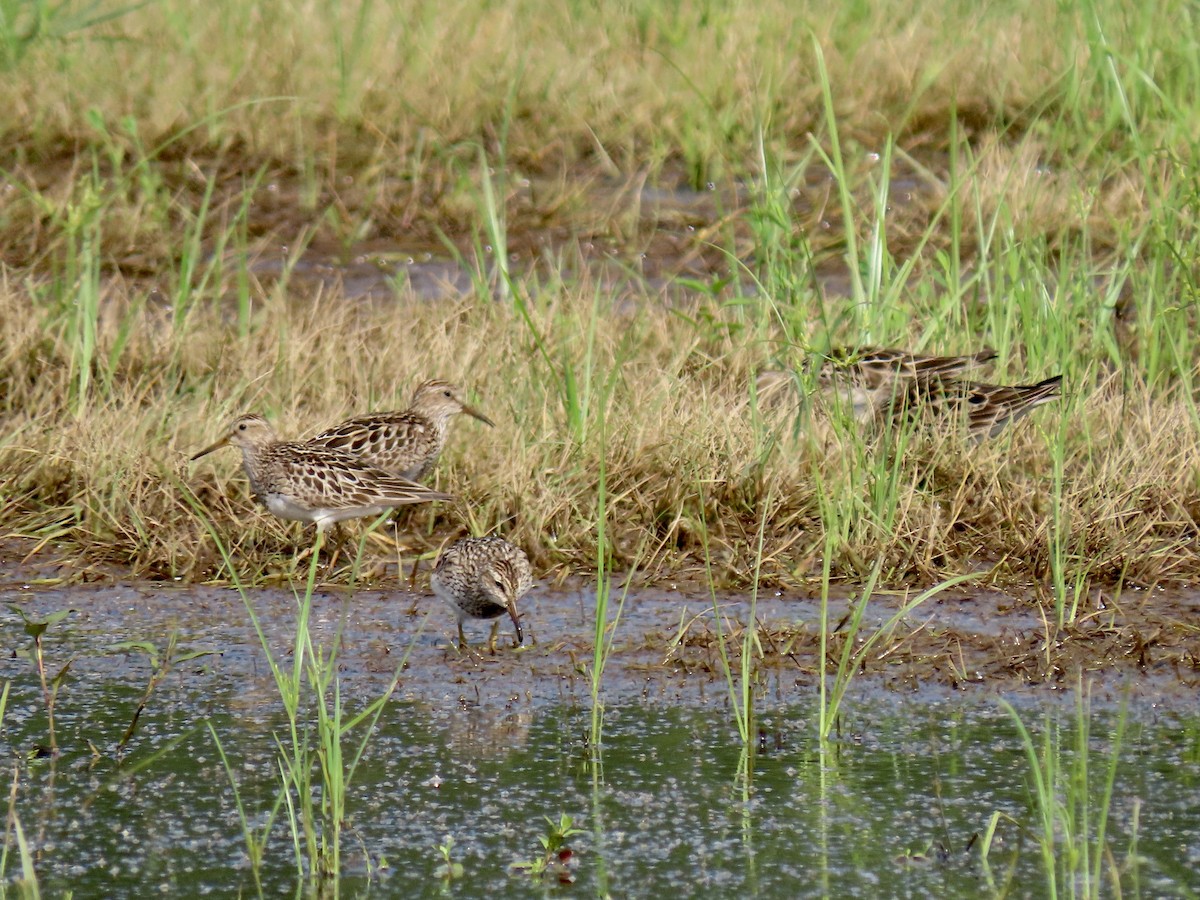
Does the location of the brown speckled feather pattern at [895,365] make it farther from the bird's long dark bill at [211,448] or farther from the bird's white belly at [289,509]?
the bird's long dark bill at [211,448]

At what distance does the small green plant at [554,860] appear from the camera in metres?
4.08

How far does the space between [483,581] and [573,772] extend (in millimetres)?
1150

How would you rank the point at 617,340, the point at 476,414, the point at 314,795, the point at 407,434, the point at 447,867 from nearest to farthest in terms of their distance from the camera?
the point at 447,867, the point at 314,795, the point at 407,434, the point at 476,414, the point at 617,340

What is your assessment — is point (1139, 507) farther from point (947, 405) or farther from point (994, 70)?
point (994, 70)

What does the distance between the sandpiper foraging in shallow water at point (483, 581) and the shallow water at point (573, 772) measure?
0.47 ft

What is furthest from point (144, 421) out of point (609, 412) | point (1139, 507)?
point (1139, 507)

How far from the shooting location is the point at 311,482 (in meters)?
6.63

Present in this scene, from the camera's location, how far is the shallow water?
413 cm

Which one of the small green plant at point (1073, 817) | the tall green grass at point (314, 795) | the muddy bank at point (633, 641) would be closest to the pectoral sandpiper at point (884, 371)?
the muddy bank at point (633, 641)

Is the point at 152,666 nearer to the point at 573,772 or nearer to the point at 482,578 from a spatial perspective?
the point at 482,578

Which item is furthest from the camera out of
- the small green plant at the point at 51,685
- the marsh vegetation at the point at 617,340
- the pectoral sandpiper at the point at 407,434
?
the pectoral sandpiper at the point at 407,434

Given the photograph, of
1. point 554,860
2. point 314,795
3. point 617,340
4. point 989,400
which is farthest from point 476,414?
point 554,860

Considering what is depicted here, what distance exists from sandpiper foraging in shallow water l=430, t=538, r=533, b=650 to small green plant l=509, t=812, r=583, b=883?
1.65 m

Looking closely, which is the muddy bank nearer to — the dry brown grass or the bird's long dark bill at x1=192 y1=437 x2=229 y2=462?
the dry brown grass
